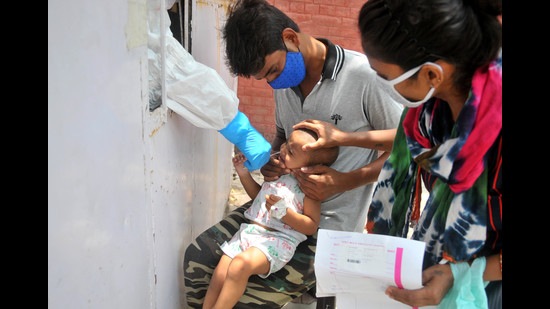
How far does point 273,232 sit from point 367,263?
2.72 ft

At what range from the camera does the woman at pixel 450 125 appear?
1.16 meters

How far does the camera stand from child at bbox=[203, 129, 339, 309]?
1988mm

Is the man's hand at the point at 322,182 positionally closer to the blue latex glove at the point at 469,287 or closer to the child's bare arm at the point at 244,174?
the child's bare arm at the point at 244,174

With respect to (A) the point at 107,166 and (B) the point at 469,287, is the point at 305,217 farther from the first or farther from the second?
(A) the point at 107,166

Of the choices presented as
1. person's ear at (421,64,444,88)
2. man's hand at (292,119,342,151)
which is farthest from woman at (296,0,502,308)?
man's hand at (292,119,342,151)

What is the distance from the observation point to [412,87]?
4.25 ft

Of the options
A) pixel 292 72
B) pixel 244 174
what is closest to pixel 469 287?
pixel 292 72

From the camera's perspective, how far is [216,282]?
2.07 m

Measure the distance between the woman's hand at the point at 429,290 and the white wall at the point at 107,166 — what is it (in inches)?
29.2

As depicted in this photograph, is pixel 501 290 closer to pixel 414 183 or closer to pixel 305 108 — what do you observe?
pixel 414 183

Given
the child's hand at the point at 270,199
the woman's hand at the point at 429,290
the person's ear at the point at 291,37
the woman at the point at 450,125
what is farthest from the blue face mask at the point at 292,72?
the woman's hand at the point at 429,290

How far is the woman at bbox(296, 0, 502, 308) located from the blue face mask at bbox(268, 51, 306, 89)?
62 cm

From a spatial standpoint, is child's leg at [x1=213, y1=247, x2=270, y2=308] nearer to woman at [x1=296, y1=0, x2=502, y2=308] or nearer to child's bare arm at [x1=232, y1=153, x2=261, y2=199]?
child's bare arm at [x1=232, y1=153, x2=261, y2=199]
